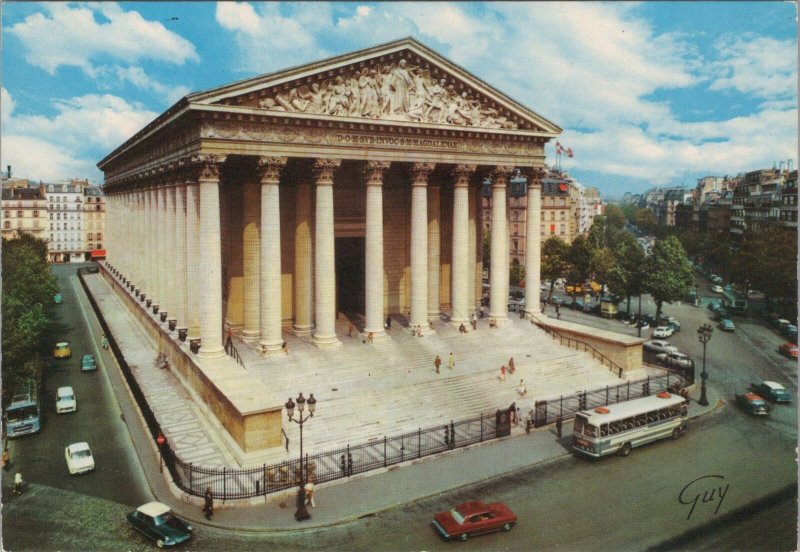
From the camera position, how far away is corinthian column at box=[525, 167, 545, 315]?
149 ft

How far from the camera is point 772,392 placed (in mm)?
37562

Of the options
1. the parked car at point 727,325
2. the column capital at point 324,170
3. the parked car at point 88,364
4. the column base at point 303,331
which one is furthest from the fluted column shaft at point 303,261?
the parked car at point 727,325

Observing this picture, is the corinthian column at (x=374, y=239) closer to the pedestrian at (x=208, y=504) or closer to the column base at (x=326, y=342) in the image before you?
the column base at (x=326, y=342)

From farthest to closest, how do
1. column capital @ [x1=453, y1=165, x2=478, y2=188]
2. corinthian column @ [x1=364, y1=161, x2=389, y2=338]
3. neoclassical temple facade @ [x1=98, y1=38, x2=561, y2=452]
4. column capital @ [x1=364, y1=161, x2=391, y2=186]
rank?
column capital @ [x1=453, y1=165, x2=478, y2=188] < corinthian column @ [x1=364, y1=161, x2=389, y2=338] < column capital @ [x1=364, y1=161, x2=391, y2=186] < neoclassical temple facade @ [x1=98, y1=38, x2=561, y2=452]

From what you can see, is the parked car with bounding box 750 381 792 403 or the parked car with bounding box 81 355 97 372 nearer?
the parked car with bounding box 750 381 792 403

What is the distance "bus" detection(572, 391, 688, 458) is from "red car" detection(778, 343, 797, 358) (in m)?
25.6

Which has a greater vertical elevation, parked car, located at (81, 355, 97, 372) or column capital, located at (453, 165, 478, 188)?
column capital, located at (453, 165, 478, 188)

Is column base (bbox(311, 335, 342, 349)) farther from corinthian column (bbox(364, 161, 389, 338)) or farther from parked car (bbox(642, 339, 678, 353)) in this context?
parked car (bbox(642, 339, 678, 353))

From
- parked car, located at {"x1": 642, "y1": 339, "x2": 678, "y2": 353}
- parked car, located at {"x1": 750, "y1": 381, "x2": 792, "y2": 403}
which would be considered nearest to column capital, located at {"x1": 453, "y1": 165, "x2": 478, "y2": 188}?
parked car, located at {"x1": 642, "y1": 339, "x2": 678, "y2": 353}

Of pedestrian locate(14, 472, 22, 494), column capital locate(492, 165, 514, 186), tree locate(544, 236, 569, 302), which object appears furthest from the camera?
tree locate(544, 236, 569, 302)

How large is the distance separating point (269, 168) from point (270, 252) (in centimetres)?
454

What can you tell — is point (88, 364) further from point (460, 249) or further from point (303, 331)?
point (460, 249)

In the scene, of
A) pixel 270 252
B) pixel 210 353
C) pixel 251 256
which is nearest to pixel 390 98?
pixel 270 252

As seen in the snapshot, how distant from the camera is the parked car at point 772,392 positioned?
3728 cm
